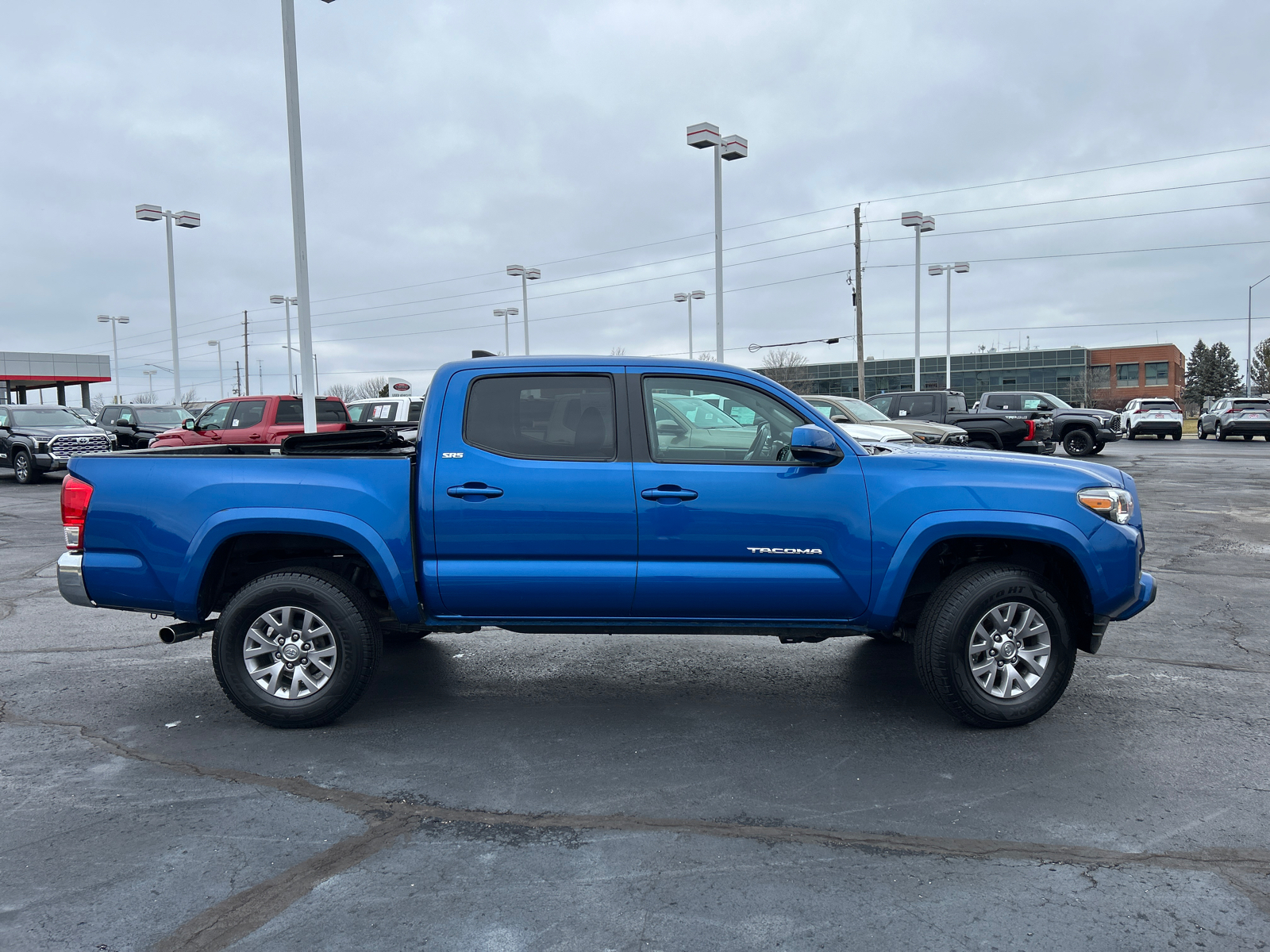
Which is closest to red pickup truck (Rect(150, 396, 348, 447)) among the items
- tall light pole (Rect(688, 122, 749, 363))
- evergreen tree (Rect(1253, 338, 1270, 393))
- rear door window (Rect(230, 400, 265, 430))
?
rear door window (Rect(230, 400, 265, 430))

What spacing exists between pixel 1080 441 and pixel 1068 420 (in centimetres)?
70

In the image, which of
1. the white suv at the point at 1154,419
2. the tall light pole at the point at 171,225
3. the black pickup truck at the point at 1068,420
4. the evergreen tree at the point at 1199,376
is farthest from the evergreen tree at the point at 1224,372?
the tall light pole at the point at 171,225

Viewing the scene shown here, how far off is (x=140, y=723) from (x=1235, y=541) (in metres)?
11.6

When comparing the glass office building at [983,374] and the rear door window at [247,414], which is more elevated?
the glass office building at [983,374]

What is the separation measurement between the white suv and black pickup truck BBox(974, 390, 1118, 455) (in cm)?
1030

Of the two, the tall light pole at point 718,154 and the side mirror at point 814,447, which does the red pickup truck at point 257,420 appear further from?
the side mirror at point 814,447

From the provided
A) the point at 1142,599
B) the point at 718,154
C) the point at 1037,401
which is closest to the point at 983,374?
the point at 1037,401

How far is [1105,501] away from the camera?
4.81 meters

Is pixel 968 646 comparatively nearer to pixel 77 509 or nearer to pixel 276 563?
pixel 276 563

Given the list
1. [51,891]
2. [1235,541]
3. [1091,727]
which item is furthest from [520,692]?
[1235,541]

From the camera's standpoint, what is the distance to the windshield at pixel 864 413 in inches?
681

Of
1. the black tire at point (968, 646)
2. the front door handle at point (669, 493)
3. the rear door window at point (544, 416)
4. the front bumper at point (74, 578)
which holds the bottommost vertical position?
the black tire at point (968, 646)

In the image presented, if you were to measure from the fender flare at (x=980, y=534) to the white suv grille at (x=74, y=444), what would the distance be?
66.6 ft

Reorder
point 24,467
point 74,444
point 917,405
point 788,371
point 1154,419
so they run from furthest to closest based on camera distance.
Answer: point 788,371
point 1154,419
point 917,405
point 24,467
point 74,444
